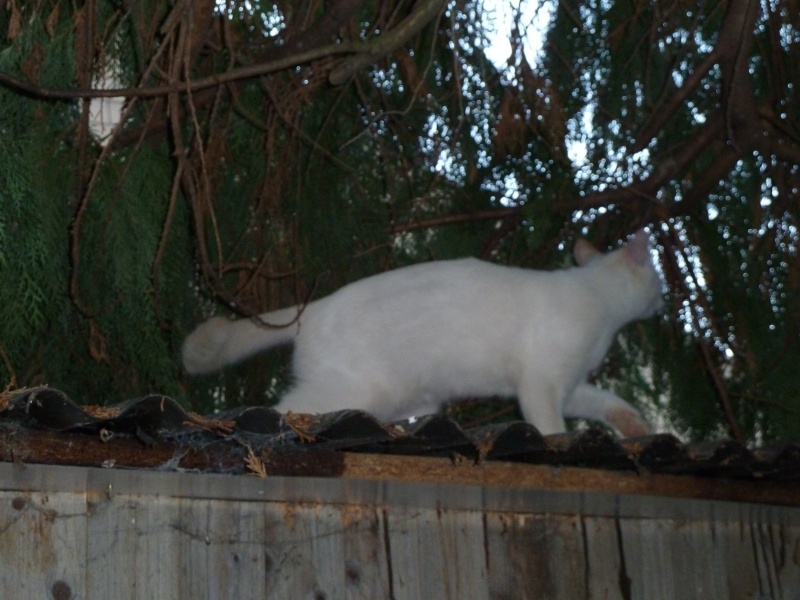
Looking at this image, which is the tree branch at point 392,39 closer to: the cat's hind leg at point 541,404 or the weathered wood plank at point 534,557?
the weathered wood plank at point 534,557

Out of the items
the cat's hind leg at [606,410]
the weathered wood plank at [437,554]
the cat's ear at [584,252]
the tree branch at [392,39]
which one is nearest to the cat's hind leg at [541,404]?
the cat's hind leg at [606,410]

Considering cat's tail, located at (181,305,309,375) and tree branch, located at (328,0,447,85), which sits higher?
tree branch, located at (328,0,447,85)

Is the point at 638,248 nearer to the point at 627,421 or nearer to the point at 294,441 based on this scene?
the point at 627,421

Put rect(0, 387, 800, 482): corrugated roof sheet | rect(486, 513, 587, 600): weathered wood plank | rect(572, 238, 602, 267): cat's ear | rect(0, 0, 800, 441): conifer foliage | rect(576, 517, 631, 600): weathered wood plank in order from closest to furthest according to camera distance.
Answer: rect(0, 387, 800, 482): corrugated roof sheet, rect(486, 513, 587, 600): weathered wood plank, rect(576, 517, 631, 600): weathered wood plank, rect(0, 0, 800, 441): conifer foliage, rect(572, 238, 602, 267): cat's ear

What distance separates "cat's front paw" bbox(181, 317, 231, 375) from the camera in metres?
3.39

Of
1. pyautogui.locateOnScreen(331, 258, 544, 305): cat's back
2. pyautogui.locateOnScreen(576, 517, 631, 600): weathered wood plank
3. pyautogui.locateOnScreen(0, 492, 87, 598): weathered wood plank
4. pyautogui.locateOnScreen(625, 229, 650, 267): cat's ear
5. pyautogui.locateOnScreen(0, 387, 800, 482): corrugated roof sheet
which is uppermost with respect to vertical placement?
pyautogui.locateOnScreen(625, 229, 650, 267): cat's ear

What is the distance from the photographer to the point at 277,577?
6.88 feet

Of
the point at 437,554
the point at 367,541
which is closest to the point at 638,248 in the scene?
the point at 437,554

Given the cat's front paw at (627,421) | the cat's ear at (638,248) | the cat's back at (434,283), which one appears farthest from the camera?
the cat's ear at (638,248)

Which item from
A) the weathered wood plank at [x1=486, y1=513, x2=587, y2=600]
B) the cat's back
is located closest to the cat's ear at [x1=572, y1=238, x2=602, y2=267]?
the cat's back

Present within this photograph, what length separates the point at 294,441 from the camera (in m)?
2.06

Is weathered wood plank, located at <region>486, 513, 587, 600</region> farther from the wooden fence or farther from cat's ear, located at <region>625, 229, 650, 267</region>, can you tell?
cat's ear, located at <region>625, 229, 650, 267</region>

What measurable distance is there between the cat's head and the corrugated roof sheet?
127cm

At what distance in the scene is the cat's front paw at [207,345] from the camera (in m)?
3.39
